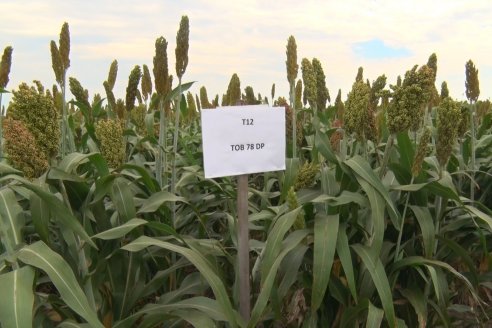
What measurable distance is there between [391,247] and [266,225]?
571 mm

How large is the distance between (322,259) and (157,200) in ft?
2.44

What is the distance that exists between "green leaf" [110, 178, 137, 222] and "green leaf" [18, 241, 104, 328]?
1.75ft

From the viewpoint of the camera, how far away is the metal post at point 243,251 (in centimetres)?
187

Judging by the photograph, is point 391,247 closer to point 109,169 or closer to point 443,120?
point 443,120

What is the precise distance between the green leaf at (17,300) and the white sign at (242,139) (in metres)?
0.73

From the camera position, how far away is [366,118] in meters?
2.03

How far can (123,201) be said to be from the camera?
196 cm

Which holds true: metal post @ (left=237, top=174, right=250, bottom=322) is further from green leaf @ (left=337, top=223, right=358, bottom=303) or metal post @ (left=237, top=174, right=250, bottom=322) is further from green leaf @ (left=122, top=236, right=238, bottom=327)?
green leaf @ (left=337, top=223, right=358, bottom=303)

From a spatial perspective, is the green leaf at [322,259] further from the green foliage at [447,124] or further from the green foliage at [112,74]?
the green foliage at [112,74]

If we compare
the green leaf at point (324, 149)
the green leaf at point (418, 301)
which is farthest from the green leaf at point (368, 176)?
the green leaf at point (418, 301)

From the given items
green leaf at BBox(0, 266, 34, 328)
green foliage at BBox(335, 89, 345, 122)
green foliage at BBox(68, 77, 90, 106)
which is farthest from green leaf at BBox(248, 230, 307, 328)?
green foliage at BBox(335, 89, 345, 122)

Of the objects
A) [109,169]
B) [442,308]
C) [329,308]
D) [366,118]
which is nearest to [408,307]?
[442,308]

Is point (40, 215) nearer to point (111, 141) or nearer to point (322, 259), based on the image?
point (111, 141)

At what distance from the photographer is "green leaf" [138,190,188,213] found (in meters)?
1.99
